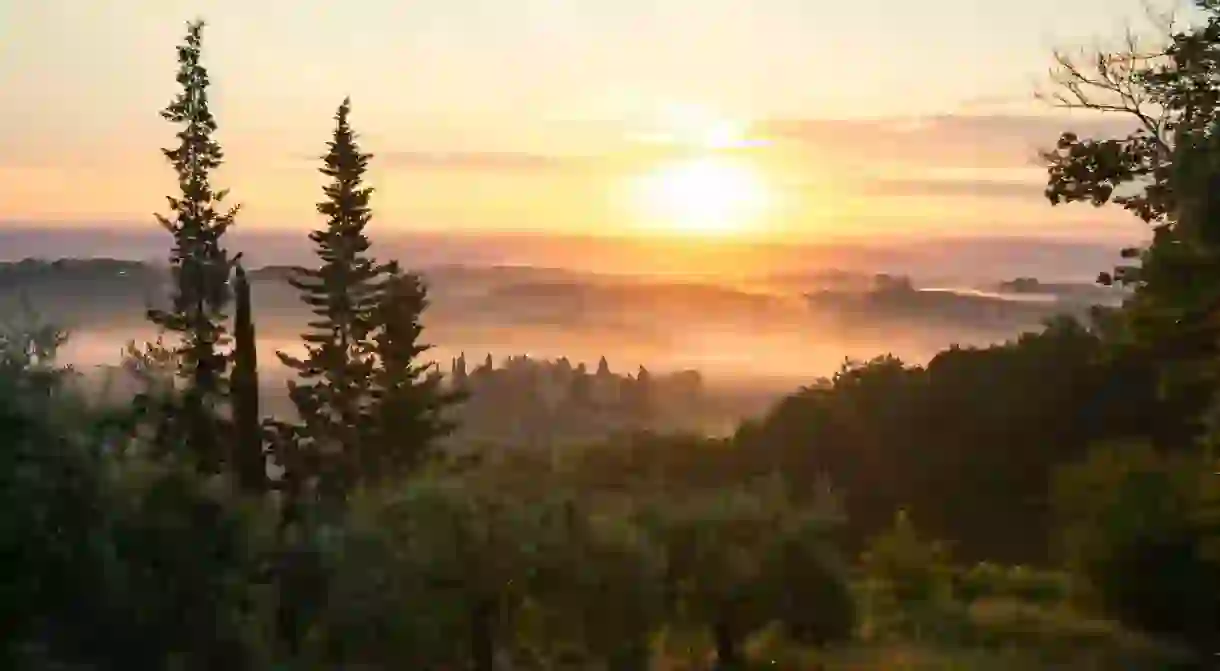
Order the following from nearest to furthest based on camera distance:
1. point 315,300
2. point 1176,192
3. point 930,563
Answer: point 1176,192, point 930,563, point 315,300

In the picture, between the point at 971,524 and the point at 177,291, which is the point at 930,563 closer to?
the point at 971,524

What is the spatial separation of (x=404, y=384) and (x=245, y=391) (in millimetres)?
11556

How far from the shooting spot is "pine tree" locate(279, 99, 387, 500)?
3622 cm

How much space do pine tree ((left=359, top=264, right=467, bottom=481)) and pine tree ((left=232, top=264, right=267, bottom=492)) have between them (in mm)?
7188

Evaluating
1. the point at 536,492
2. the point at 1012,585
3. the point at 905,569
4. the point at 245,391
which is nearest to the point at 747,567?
the point at 536,492

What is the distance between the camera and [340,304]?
36906mm

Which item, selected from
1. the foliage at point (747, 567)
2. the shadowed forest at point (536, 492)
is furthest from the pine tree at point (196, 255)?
the foliage at point (747, 567)

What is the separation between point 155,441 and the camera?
11.2 m

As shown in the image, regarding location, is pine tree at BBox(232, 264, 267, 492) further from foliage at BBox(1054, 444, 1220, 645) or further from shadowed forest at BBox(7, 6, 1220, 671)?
foliage at BBox(1054, 444, 1220, 645)

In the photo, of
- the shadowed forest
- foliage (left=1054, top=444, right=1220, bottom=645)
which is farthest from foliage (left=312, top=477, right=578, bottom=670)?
foliage (left=1054, top=444, right=1220, bottom=645)

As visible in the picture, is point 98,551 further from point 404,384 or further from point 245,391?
point 404,384

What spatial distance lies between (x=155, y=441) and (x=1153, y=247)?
1170 cm

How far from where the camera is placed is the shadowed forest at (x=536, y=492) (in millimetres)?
9797

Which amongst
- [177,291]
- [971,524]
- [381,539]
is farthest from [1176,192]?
[971,524]
